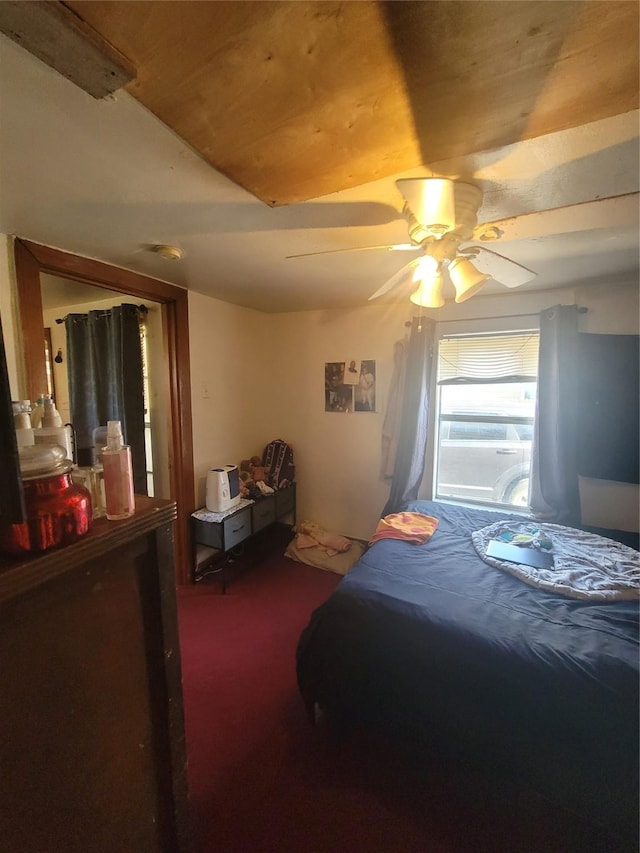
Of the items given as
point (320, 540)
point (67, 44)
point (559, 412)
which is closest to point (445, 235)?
point (67, 44)

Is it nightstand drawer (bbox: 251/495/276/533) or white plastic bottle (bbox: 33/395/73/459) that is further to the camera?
nightstand drawer (bbox: 251/495/276/533)

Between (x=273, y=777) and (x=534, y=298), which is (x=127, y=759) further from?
(x=534, y=298)

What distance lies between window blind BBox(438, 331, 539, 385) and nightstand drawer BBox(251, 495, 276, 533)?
1.75 meters

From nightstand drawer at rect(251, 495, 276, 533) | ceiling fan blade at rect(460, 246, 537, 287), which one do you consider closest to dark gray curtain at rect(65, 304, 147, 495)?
nightstand drawer at rect(251, 495, 276, 533)

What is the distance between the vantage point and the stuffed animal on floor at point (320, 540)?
3.04 m

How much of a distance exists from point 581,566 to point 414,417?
55.8 inches

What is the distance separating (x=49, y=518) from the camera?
21.0 inches

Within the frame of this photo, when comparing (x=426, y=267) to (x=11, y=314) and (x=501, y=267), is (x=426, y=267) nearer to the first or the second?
(x=501, y=267)

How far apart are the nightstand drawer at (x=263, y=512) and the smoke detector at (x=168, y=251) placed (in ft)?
6.00

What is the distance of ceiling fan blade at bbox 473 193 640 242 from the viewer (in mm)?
1281

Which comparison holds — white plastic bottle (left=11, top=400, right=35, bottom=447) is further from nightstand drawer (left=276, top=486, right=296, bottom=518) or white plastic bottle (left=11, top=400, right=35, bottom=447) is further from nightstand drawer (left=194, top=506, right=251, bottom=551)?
nightstand drawer (left=276, top=486, right=296, bottom=518)

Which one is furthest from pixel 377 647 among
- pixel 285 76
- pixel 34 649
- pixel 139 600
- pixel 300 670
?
pixel 285 76

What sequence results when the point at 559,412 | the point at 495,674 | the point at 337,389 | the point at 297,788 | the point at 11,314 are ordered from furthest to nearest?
the point at 337,389 → the point at 559,412 → the point at 11,314 → the point at 297,788 → the point at 495,674

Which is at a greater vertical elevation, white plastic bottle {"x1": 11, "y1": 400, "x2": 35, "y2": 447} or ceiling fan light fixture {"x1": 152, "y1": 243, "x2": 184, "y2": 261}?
ceiling fan light fixture {"x1": 152, "y1": 243, "x2": 184, "y2": 261}
